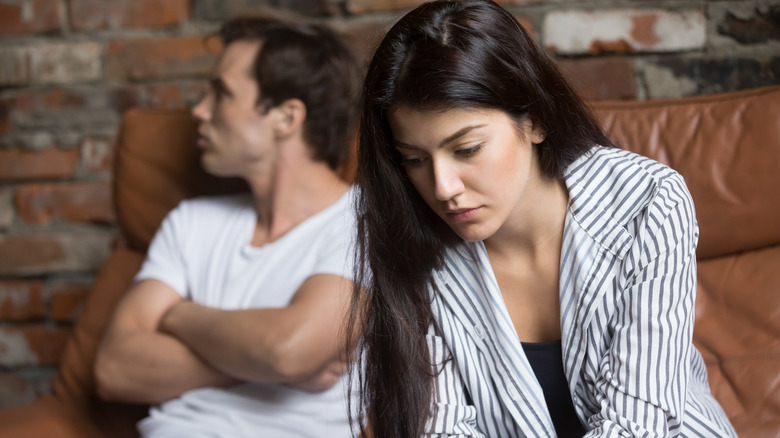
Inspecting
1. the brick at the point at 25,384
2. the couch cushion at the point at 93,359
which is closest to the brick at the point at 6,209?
the brick at the point at 25,384

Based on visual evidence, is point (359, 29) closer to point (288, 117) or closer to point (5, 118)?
point (288, 117)

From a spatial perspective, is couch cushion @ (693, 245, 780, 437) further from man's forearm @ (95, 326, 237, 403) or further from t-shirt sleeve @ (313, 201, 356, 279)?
man's forearm @ (95, 326, 237, 403)

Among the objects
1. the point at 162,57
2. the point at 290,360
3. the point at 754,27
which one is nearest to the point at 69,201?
the point at 162,57

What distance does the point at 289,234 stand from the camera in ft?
5.00

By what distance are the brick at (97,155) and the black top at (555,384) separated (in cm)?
144

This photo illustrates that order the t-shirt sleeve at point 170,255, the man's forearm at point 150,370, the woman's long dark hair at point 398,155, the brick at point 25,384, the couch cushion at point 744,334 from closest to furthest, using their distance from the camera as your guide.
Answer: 1. the woman's long dark hair at point 398,155
2. the couch cushion at point 744,334
3. the man's forearm at point 150,370
4. the t-shirt sleeve at point 170,255
5. the brick at point 25,384

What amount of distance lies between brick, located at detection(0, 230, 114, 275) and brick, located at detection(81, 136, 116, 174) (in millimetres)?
181

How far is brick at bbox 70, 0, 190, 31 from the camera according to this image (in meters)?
1.95

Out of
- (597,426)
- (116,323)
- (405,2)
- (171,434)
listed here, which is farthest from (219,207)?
(597,426)

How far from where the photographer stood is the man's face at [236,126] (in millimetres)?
1578

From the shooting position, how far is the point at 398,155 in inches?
41.7

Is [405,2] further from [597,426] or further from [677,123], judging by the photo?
[597,426]

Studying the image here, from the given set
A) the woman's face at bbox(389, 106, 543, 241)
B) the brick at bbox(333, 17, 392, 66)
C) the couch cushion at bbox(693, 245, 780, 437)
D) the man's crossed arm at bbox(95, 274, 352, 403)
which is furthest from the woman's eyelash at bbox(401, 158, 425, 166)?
the brick at bbox(333, 17, 392, 66)

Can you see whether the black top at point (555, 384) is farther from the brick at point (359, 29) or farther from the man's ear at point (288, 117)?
the brick at point (359, 29)
